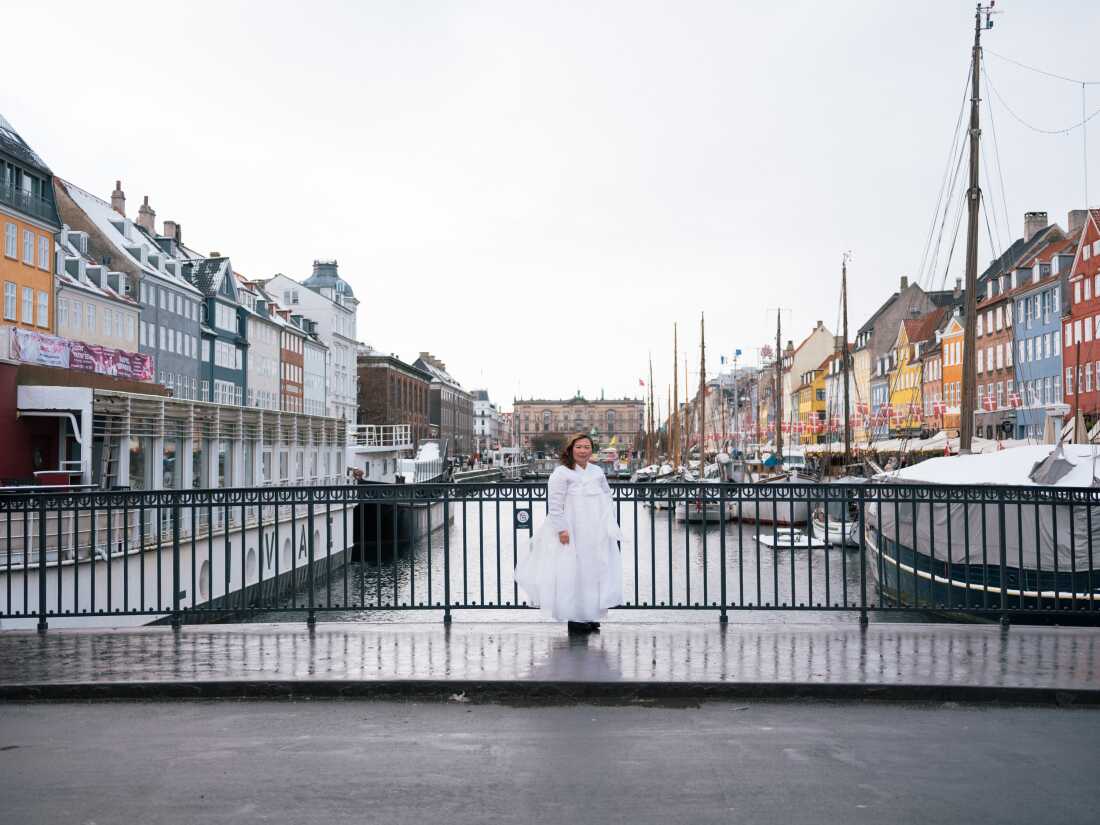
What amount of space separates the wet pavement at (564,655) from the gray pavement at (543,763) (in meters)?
0.44

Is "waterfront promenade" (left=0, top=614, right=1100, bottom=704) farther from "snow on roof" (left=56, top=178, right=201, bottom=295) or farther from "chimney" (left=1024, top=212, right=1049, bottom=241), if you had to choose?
"chimney" (left=1024, top=212, right=1049, bottom=241)

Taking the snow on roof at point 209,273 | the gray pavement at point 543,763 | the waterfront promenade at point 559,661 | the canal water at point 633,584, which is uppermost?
the snow on roof at point 209,273

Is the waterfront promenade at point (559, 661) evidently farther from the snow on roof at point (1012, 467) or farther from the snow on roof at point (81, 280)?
the snow on roof at point (81, 280)

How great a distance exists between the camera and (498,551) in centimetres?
1069

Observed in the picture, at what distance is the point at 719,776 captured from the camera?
5633 mm

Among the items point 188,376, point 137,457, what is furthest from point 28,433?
point 188,376

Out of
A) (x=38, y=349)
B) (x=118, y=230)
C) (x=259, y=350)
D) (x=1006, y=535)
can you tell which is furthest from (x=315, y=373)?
(x=1006, y=535)

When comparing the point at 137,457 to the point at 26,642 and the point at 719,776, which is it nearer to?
the point at 26,642

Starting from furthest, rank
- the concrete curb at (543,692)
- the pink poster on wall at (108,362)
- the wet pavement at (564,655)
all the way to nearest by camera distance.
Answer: the pink poster on wall at (108,362)
the wet pavement at (564,655)
the concrete curb at (543,692)

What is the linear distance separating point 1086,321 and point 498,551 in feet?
184

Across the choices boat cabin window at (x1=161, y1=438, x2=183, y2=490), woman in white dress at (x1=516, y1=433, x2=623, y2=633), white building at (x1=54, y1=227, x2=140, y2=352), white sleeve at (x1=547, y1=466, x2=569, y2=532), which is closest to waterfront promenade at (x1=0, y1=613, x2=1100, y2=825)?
woman in white dress at (x1=516, y1=433, x2=623, y2=633)

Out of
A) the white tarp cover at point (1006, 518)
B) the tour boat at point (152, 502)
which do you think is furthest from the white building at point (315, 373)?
the white tarp cover at point (1006, 518)

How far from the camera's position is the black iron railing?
9.83 meters

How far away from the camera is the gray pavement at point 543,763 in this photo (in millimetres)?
5090
